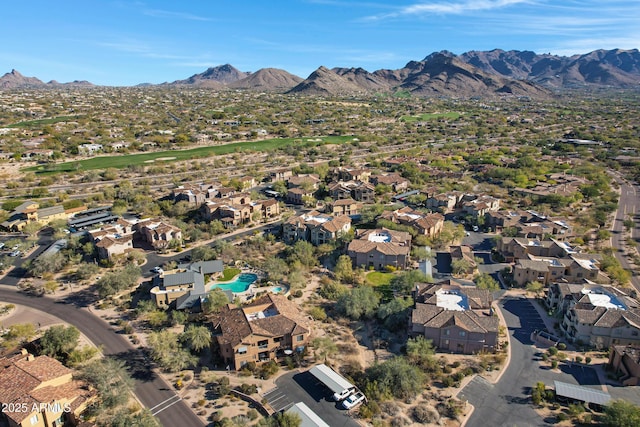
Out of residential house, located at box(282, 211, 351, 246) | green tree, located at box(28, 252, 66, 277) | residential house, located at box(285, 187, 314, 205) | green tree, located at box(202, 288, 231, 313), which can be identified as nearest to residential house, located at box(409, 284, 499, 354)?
green tree, located at box(202, 288, 231, 313)

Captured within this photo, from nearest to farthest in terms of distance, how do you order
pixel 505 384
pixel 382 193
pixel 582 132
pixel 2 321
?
1. pixel 505 384
2. pixel 2 321
3. pixel 382 193
4. pixel 582 132

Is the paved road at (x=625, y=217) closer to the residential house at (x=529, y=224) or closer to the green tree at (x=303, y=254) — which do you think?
the residential house at (x=529, y=224)

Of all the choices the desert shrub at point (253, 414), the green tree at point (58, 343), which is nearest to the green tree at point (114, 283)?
the green tree at point (58, 343)

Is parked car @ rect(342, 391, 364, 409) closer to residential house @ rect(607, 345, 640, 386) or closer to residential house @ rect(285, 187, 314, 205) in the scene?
residential house @ rect(607, 345, 640, 386)

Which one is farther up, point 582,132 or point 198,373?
point 582,132

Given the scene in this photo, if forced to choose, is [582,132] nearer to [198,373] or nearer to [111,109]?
[198,373]

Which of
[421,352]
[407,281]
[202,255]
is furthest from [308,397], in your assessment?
[202,255]

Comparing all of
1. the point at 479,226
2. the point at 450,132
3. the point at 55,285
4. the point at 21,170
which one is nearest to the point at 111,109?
the point at 21,170

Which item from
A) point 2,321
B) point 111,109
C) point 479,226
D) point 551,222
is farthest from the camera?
point 111,109
